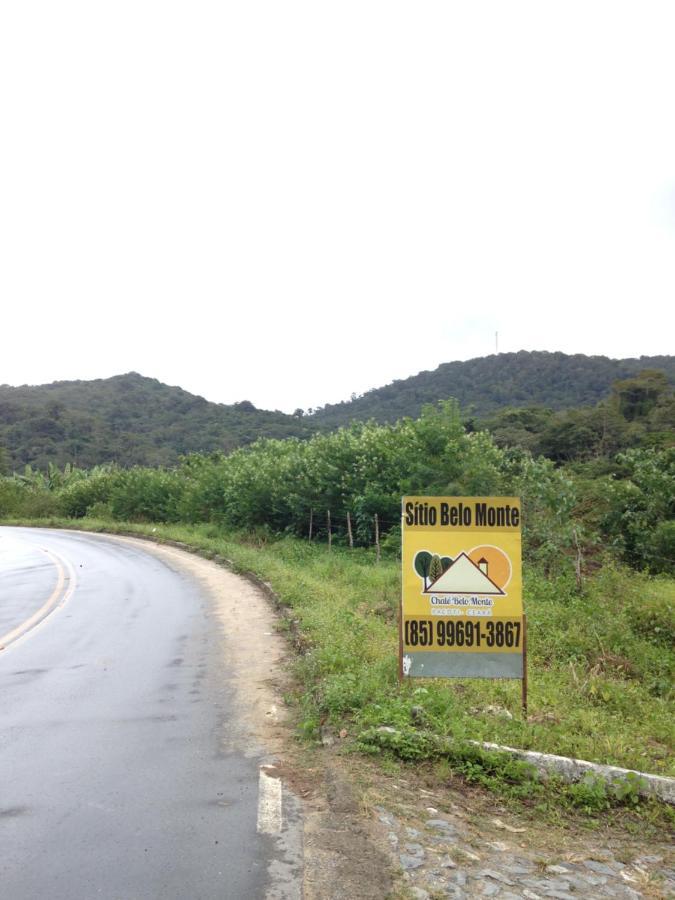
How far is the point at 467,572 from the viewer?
7016 mm

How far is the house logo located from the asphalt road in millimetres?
2228

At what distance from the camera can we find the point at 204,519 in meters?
36.2

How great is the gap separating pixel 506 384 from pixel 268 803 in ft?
282

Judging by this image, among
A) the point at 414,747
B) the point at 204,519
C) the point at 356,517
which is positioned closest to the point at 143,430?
the point at 204,519

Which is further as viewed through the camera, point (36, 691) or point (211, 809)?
point (36, 691)

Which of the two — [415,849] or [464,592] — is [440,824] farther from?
[464,592]

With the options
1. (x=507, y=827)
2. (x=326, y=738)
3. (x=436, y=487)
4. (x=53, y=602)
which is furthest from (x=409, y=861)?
(x=436, y=487)

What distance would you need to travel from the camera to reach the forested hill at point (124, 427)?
301 ft

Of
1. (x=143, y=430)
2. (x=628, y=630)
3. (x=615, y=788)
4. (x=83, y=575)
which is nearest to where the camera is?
(x=615, y=788)

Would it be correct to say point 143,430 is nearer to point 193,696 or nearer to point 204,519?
point 204,519

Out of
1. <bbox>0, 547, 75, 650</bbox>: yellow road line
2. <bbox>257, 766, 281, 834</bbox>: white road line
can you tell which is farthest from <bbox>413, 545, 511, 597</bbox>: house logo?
<bbox>0, 547, 75, 650</bbox>: yellow road line

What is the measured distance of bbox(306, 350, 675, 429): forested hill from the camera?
80.9 meters

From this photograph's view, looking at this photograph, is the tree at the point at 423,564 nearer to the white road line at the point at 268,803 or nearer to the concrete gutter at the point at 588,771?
the concrete gutter at the point at 588,771

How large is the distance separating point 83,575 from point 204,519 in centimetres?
1663
